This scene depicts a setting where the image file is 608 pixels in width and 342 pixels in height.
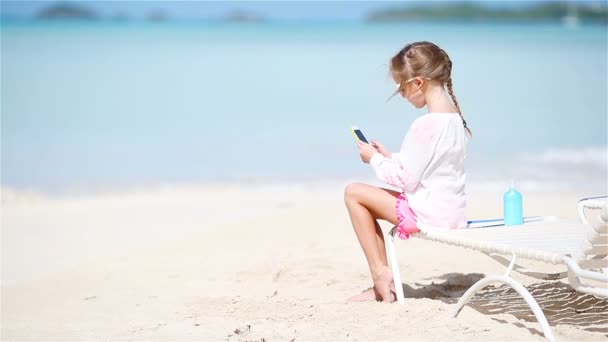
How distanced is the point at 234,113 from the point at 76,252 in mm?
10549

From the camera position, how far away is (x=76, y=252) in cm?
701

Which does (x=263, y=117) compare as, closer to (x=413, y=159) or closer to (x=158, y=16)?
(x=413, y=159)

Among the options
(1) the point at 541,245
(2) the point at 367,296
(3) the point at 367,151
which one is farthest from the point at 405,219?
(1) the point at 541,245

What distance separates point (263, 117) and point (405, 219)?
12100 mm

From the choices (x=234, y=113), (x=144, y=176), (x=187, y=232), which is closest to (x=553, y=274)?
(x=187, y=232)

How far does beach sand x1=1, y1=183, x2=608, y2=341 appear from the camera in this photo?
15.2ft

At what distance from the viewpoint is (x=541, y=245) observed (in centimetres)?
426

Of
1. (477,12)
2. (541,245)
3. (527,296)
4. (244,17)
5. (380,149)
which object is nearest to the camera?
(527,296)

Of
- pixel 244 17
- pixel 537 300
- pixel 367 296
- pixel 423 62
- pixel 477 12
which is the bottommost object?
pixel 537 300

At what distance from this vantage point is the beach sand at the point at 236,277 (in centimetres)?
462

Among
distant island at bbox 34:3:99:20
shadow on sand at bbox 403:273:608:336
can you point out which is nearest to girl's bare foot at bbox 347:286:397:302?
shadow on sand at bbox 403:273:608:336

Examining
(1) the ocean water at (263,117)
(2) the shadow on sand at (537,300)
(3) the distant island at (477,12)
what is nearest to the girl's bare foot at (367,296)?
(2) the shadow on sand at (537,300)

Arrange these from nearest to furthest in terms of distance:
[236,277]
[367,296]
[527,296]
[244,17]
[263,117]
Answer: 1. [527,296]
2. [367,296]
3. [236,277]
4. [263,117]
5. [244,17]

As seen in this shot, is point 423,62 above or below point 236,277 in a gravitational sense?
above
